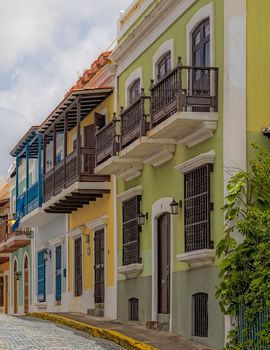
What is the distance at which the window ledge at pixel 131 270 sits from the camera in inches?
770

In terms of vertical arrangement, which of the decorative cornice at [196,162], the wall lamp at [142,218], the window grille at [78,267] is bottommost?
the window grille at [78,267]

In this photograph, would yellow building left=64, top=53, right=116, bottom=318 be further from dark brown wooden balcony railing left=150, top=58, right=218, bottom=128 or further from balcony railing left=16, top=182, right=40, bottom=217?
dark brown wooden balcony railing left=150, top=58, right=218, bottom=128

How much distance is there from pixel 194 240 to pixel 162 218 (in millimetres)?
2575

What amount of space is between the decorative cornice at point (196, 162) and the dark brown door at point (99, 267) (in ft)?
23.2

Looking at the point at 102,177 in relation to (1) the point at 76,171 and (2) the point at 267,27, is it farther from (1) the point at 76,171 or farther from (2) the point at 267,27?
(2) the point at 267,27

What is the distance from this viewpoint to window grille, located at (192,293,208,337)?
15883 mm

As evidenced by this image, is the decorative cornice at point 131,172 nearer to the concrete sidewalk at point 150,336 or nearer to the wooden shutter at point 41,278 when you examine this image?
the concrete sidewalk at point 150,336

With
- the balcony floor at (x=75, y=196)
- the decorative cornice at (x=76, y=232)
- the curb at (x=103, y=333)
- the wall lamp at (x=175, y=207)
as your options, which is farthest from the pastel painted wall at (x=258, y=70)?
the decorative cornice at (x=76, y=232)

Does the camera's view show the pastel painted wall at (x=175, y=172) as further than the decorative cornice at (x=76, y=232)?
No

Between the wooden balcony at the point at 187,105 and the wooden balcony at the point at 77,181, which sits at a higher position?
the wooden balcony at the point at 187,105

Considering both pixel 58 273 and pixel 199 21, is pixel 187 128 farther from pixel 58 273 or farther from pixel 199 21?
pixel 58 273

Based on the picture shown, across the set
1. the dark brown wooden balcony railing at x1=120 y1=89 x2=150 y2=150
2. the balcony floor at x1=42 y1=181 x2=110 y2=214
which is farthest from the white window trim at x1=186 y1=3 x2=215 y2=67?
the balcony floor at x1=42 y1=181 x2=110 y2=214

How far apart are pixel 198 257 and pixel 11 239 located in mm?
19329

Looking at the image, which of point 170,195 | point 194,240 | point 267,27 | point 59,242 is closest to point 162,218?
point 170,195
